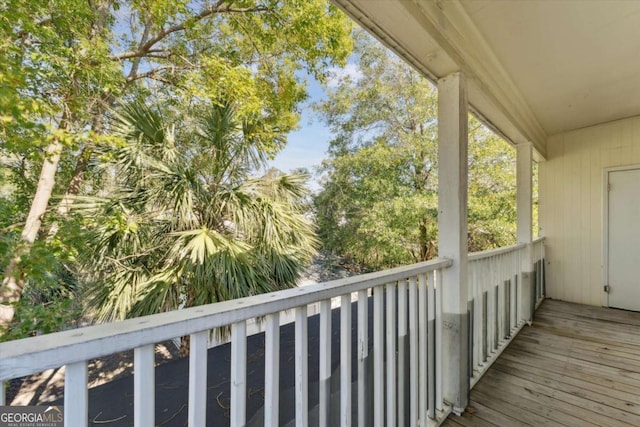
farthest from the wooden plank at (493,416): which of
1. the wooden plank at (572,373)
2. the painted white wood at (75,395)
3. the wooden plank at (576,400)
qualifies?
the painted white wood at (75,395)

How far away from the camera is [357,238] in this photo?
7395 mm

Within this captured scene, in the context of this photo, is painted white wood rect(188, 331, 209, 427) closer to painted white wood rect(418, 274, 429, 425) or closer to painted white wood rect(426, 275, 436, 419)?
painted white wood rect(418, 274, 429, 425)

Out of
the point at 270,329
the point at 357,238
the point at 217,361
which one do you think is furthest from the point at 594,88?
the point at 357,238

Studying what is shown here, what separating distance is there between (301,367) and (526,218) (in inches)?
129

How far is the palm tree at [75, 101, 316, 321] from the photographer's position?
275 cm

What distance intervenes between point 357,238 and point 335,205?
1088mm

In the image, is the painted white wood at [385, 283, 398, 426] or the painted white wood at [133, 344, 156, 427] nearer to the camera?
the painted white wood at [133, 344, 156, 427]

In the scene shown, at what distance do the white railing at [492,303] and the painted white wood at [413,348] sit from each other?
2.43ft

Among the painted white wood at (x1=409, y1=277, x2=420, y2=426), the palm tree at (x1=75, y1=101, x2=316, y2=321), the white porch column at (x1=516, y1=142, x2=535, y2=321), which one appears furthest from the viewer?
the white porch column at (x1=516, y1=142, x2=535, y2=321)

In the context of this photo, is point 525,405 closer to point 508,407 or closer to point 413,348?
point 508,407

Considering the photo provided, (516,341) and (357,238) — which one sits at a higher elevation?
(357,238)

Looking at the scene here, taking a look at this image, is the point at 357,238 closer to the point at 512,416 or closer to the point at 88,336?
the point at 512,416

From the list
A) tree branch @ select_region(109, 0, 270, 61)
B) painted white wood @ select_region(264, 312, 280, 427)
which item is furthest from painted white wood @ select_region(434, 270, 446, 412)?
tree branch @ select_region(109, 0, 270, 61)

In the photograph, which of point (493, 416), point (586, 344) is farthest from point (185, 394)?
point (586, 344)
